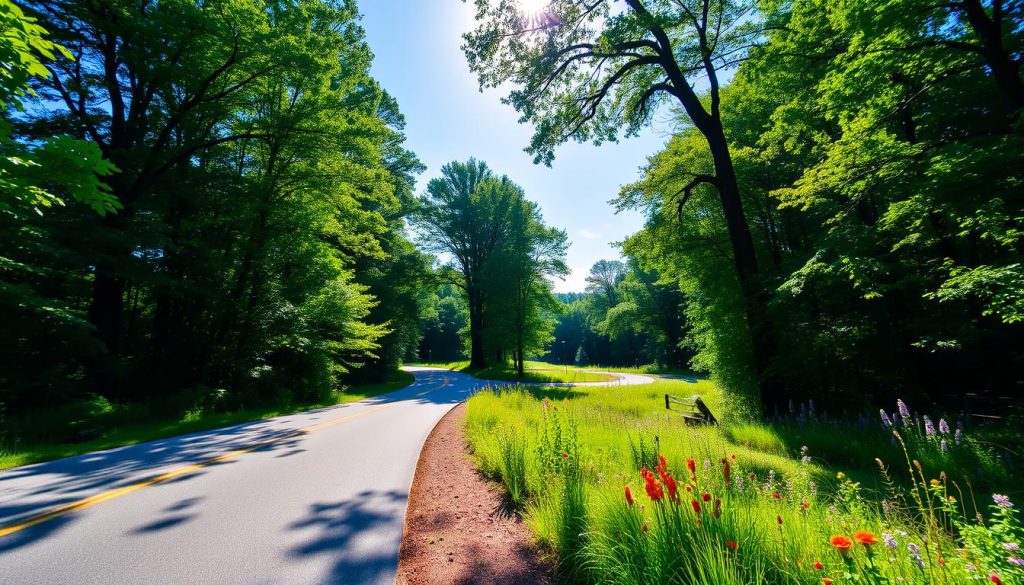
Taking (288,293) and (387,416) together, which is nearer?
(387,416)

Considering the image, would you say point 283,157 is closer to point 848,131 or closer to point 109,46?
point 109,46

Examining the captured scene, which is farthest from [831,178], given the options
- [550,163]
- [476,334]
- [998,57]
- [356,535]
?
[476,334]

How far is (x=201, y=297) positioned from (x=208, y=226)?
2.82 meters

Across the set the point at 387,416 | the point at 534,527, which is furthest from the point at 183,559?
the point at 387,416

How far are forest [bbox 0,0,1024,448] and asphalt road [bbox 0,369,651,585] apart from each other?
12.6ft

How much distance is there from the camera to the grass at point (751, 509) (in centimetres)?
205

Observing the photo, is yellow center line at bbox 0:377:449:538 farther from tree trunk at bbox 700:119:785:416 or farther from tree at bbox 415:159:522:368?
tree at bbox 415:159:522:368

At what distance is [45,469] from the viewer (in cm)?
556

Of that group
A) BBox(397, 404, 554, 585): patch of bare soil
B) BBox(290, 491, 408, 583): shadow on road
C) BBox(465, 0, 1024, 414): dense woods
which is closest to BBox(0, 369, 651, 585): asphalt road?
BBox(290, 491, 408, 583): shadow on road

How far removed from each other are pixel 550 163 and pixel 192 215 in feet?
45.0

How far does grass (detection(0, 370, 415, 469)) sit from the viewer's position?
6419 millimetres

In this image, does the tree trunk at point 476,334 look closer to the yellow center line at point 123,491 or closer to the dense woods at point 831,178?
the dense woods at point 831,178

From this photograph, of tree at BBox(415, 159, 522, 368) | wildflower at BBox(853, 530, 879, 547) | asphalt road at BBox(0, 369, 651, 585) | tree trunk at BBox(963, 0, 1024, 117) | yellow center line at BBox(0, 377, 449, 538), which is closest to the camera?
wildflower at BBox(853, 530, 879, 547)

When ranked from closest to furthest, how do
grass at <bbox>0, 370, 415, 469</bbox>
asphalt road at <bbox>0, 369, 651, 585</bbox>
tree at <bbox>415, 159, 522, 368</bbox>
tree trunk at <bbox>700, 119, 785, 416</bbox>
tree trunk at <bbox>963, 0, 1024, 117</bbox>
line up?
1. asphalt road at <bbox>0, 369, 651, 585</bbox>
2. tree trunk at <bbox>963, 0, 1024, 117</bbox>
3. grass at <bbox>0, 370, 415, 469</bbox>
4. tree trunk at <bbox>700, 119, 785, 416</bbox>
5. tree at <bbox>415, 159, 522, 368</bbox>
